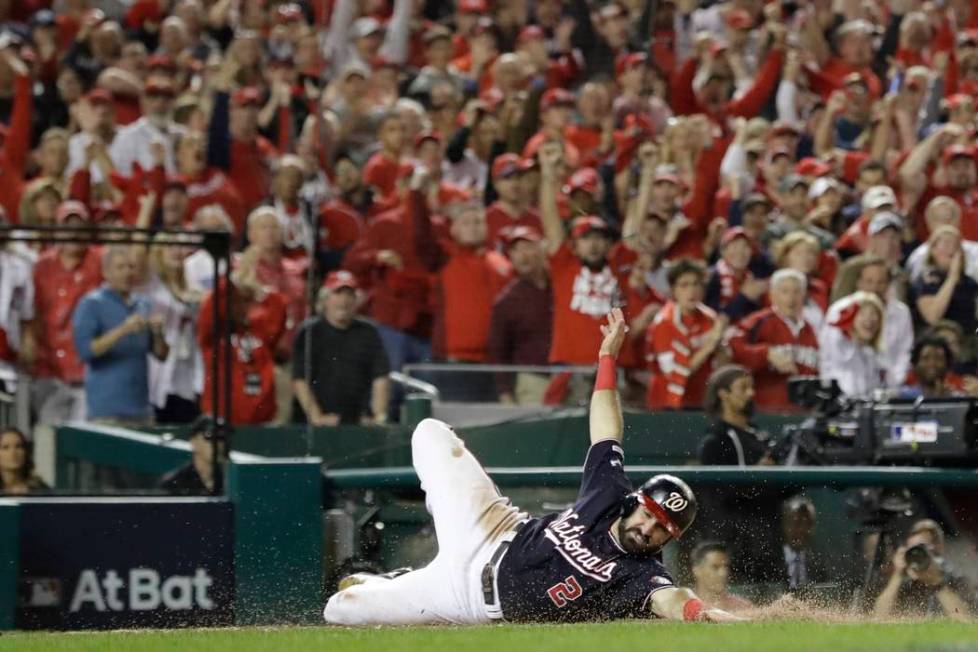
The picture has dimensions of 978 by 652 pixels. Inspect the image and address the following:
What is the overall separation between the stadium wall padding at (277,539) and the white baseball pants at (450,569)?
2.08ft

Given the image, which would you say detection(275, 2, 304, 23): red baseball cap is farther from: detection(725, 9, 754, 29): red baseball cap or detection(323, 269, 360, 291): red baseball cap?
detection(323, 269, 360, 291): red baseball cap

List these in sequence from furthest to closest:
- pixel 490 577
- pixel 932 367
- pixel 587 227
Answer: pixel 587 227, pixel 932 367, pixel 490 577

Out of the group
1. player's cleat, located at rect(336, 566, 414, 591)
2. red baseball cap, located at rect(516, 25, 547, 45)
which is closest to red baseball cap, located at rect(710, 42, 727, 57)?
red baseball cap, located at rect(516, 25, 547, 45)

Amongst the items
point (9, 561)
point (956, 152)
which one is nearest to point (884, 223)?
point (956, 152)

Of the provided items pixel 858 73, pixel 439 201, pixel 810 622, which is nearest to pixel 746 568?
pixel 810 622

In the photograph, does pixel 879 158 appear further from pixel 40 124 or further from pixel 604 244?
pixel 40 124

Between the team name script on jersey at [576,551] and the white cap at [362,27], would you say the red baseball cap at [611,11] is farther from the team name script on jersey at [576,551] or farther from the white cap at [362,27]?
the team name script on jersey at [576,551]

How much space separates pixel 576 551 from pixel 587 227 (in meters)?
4.10

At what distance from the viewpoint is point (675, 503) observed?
7148 mm

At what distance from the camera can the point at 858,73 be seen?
45.9 feet

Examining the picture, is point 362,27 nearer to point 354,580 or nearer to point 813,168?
point 813,168

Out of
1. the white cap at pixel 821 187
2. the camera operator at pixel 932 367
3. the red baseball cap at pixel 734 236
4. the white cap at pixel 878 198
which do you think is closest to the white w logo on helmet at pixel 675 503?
the camera operator at pixel 932 367

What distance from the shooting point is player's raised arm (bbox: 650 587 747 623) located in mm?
6992

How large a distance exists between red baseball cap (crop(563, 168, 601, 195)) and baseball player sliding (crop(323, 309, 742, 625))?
4041 mm
